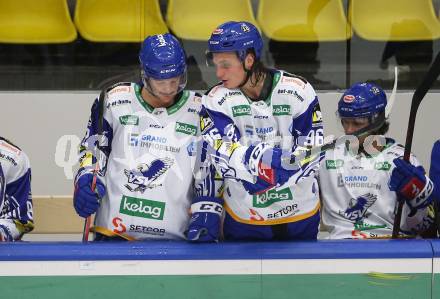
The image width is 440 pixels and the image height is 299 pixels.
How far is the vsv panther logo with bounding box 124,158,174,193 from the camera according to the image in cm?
257

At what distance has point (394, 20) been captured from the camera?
4.00 meters

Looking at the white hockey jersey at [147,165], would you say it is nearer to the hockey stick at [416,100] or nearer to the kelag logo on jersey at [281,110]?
the kelag logo on jersey at [281,110]

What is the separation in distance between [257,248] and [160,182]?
0.46 metres

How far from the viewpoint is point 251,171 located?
227 centimetres

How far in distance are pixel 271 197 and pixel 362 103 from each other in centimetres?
66

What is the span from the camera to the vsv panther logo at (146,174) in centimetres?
257

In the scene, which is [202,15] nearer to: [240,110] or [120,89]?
[120,89]

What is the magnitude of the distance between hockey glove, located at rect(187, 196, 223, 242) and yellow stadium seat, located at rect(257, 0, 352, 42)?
1.62 m

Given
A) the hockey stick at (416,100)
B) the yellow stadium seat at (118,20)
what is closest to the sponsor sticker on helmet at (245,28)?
the hockey stick at (416,100)

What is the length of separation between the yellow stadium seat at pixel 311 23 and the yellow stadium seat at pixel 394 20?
60 mm

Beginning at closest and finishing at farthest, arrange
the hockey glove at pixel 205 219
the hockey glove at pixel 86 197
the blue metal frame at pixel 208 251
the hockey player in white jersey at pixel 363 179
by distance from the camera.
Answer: the blue metal frame at pixel 208 251 → the hockey glove at pixel 205 219 → the hockey glove at pixel 86 197 → the hockey player in white jersey at pixel 363 179

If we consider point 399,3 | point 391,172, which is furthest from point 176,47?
point 399,3

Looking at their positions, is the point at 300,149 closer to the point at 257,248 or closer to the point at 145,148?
the point at 257,248

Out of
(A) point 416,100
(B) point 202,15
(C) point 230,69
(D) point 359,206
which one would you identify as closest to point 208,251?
(C) point 230,69
